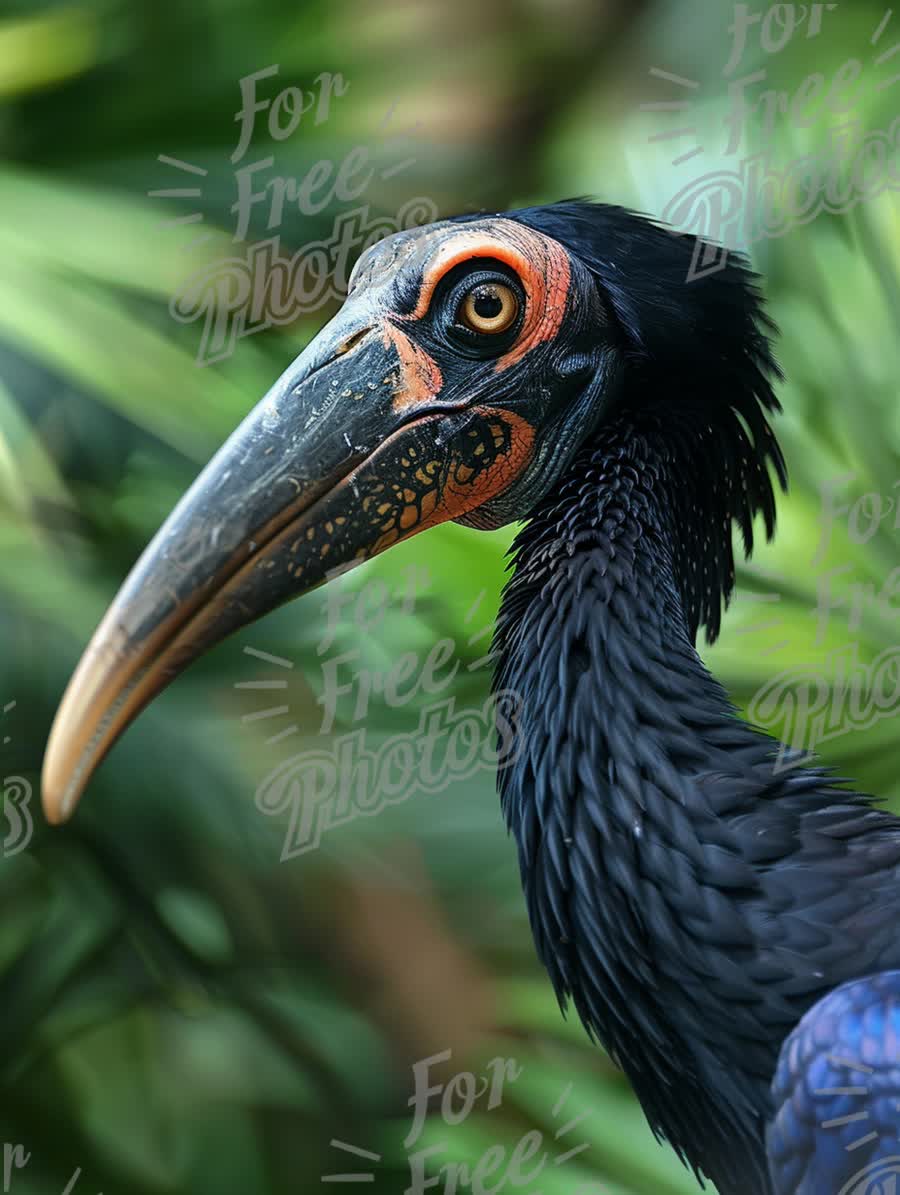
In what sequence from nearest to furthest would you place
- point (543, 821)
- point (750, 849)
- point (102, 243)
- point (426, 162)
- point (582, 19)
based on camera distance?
point (750, 849)
point (543, 821)
point (102, 243)
point (426, 162)
point (582, 19)

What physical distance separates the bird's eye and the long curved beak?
2.9 inches

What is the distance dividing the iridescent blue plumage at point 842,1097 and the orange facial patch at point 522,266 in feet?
2.69

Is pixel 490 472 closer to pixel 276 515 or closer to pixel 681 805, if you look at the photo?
pixel 276 515

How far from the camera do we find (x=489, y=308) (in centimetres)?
148

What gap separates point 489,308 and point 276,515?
1.20 feet

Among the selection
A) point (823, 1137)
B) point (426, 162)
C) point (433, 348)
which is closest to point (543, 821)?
point (823, 1137)

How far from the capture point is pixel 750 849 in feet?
4.43

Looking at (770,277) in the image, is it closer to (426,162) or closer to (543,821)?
(426,162)

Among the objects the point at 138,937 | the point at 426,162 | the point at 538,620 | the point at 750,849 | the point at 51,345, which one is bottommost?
the point at 138,937

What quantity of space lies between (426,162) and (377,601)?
2.98 feet

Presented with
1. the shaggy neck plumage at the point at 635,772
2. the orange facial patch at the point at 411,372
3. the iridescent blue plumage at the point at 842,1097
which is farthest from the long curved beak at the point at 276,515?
the iridescent blue plumage at the point at 842,1097

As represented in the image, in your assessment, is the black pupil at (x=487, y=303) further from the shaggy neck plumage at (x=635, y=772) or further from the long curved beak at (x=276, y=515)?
the shaggy neck plumage at (x=635, y=772)

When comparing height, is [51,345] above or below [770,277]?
below

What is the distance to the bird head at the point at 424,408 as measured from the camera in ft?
4.45
